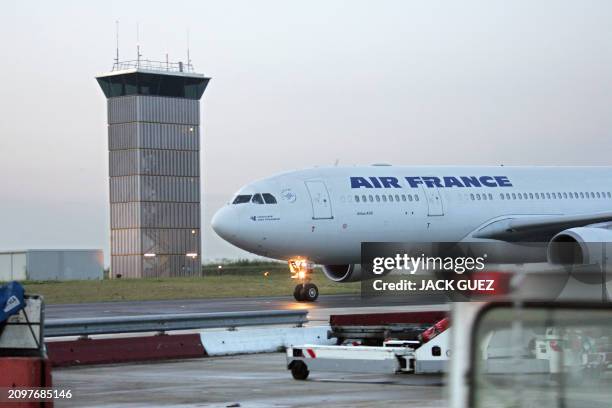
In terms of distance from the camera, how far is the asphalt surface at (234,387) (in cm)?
1148

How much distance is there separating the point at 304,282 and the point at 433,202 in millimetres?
4108

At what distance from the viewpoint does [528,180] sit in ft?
113

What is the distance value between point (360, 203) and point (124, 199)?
58.6 meters

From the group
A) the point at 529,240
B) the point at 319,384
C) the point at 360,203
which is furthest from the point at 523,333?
the point at 529,240

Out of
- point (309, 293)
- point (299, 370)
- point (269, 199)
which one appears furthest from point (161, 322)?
point (309, 293)

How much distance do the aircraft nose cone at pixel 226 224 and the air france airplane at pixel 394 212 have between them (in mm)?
25

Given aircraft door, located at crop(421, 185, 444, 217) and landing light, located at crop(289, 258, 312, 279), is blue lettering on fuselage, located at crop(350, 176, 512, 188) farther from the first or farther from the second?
landing light, located at crop(289, 258, 312, 279)

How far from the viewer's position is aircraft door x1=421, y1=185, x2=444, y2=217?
3203cm

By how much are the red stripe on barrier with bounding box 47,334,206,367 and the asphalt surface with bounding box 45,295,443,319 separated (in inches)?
325

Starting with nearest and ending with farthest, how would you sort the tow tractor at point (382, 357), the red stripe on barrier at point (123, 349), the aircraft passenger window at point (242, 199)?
the tow tractor at point (382, 357), the red stripe on barrier at point (123, 349), the aircraft passenger window at point (242, 199)

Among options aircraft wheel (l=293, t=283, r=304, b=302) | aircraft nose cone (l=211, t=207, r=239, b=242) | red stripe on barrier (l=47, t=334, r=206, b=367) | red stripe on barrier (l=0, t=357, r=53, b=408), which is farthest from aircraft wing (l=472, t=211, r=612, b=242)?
red stripe on barrier (l=0, t=357, r=53, b=408)

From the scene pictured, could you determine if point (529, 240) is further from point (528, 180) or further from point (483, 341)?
point (483, 341)

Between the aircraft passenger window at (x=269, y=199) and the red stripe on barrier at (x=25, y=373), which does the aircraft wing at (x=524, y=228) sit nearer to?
the aircraft passenger window at (x=269, y=199)

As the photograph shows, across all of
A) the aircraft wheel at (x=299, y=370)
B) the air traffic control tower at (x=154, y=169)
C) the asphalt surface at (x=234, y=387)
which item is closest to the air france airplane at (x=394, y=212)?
the asphalt surface at (x=234, y=387)
